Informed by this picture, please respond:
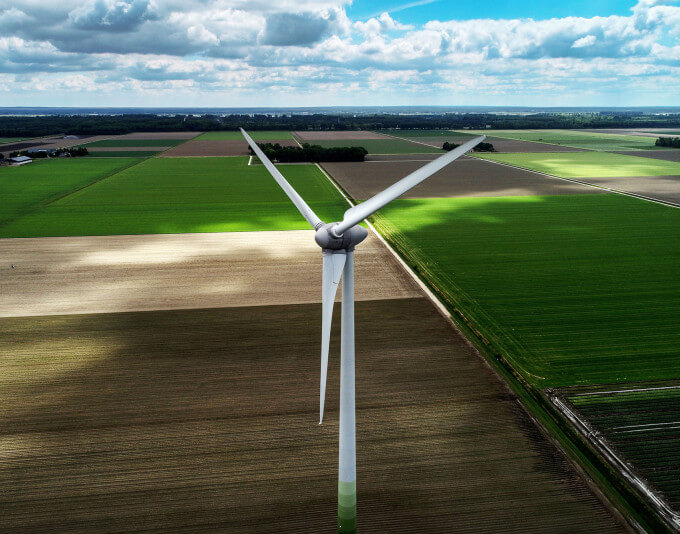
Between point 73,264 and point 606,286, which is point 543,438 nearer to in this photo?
point 606,286

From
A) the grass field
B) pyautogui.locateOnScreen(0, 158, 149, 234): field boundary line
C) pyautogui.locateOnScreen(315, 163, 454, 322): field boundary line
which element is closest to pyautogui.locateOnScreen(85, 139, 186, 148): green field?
pyautogui.locateOnScreen(0, 158, 149, 234): field boundary line

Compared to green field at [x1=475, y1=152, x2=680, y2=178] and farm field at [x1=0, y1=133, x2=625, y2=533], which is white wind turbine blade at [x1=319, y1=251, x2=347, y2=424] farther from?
green field at [x1=475, y1=152, x2=680, y2=178]

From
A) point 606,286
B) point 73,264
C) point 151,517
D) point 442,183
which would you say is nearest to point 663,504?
point 151,517

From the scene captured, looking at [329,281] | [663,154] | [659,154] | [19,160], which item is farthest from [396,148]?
[329,281]

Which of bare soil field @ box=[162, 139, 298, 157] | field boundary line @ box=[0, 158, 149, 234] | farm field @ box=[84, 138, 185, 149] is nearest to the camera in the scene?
field boundary line @ box=[0, 158, 149, 234]

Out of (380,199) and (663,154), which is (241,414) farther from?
(663,154)
